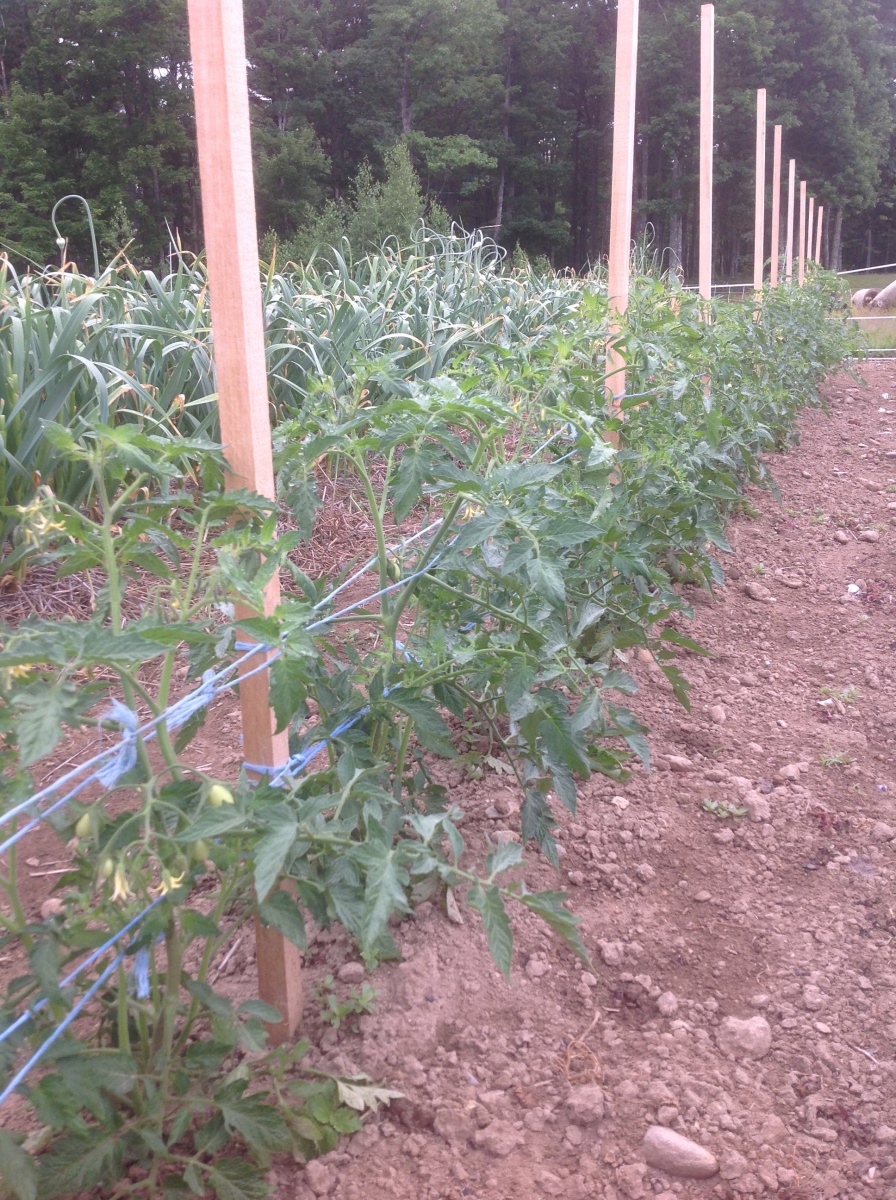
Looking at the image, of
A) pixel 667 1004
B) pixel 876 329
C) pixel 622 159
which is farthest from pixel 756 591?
pixel 876 329

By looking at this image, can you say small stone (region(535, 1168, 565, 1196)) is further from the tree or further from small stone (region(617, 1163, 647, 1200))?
the tree

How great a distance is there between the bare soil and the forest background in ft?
41.5

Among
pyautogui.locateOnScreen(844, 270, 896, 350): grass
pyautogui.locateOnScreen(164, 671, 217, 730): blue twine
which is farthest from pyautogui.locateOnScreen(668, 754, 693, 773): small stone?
pyautogui.locateOnScreen(844, 270, 896, 350): grass

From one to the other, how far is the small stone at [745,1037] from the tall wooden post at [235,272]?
80 centimetres

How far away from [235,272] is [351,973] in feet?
3.85

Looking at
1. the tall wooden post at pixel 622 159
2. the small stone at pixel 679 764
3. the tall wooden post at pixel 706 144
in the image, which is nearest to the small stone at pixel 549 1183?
the small stone at pixel 679 764

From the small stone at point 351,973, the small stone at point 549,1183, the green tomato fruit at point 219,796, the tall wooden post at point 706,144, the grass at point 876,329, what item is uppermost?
the tall wooden post at point 706,144

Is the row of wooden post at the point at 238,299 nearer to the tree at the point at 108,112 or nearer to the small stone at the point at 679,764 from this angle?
the small stone at the point at 679,764

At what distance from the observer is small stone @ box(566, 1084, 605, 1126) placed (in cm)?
150

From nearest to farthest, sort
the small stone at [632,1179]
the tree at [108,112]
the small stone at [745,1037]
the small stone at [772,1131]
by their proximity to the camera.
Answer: the small stone at [632,1179] < the small stone at [772,1131] < the small stone at [745,1037] < the tree at [108,112]

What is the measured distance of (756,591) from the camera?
3734mm

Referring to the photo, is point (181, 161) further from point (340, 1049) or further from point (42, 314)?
point (340, 1049)

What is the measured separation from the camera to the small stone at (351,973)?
1688 mm

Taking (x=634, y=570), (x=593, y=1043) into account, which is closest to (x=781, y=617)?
(x=634, y=570)
